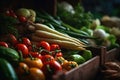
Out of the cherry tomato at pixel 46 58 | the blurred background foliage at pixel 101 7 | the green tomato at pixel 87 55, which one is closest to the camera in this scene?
the cherry tomato at pixel 46 58

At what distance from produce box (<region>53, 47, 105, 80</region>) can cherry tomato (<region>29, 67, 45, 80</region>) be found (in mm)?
185

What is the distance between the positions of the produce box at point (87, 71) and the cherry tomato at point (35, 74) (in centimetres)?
19

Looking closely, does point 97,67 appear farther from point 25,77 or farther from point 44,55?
point 25,77

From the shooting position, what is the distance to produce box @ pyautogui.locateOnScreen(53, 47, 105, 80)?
2.32 metres

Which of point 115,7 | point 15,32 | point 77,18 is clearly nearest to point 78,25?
point 77,18

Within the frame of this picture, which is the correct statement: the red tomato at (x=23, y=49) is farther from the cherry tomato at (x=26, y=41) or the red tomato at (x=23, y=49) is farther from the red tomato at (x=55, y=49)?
the red tomato at (x=55, y=49)

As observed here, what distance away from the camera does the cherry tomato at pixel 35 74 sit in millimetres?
2303

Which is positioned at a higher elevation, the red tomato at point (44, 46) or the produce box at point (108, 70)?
the red tomato at point (44, 46)

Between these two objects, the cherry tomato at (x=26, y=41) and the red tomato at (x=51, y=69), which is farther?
the cherry tomato at (x=26, y=41)

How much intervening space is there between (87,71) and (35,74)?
643 mm

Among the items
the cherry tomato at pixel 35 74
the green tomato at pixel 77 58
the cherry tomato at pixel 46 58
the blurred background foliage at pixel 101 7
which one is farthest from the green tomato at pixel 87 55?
the blurred background foliage at pixel 101 7

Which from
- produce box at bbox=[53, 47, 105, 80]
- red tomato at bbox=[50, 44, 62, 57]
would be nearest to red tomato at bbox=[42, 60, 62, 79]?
produce box at bbox=[53, 47, 105, 80]

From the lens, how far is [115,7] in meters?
8.80

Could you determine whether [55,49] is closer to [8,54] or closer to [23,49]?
[23,49]
